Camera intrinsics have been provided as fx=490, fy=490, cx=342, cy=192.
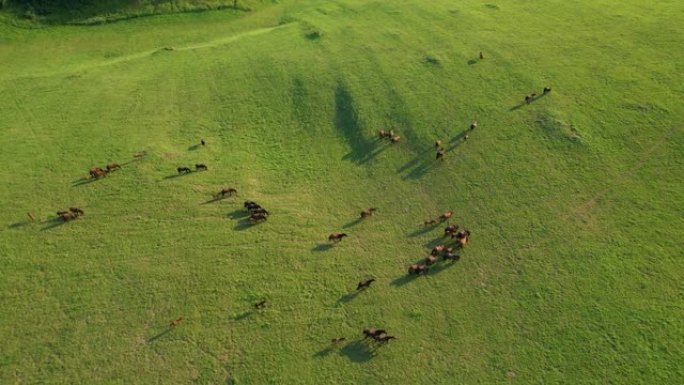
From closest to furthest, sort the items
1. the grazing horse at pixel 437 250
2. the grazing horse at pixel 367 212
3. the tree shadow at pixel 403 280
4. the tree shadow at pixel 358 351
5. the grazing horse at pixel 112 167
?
1. the tree shadow at pixel 358 351
2. the tree shadow at pixel 403 280
3. the grazing horse at pixel 437 250
4. the grazing horse at pixel 367 212
5. the grazing horse at pixel 112 167

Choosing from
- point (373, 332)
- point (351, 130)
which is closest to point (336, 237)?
point (373, 332)

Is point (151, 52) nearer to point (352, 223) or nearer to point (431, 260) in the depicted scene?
point (352, 223)

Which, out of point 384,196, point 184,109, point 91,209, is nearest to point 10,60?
point 184,109

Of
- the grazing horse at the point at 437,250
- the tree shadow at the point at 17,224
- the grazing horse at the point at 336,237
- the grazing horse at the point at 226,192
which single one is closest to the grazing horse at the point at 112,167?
the tree shadow at the point at 17,224

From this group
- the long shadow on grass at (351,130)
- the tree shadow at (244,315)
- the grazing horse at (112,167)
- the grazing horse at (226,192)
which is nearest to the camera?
the tree shadow at (244,315)

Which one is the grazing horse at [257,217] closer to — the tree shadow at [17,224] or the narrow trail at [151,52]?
the tree shadow at [17,224]

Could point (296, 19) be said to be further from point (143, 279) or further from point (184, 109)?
point (143, 279)
